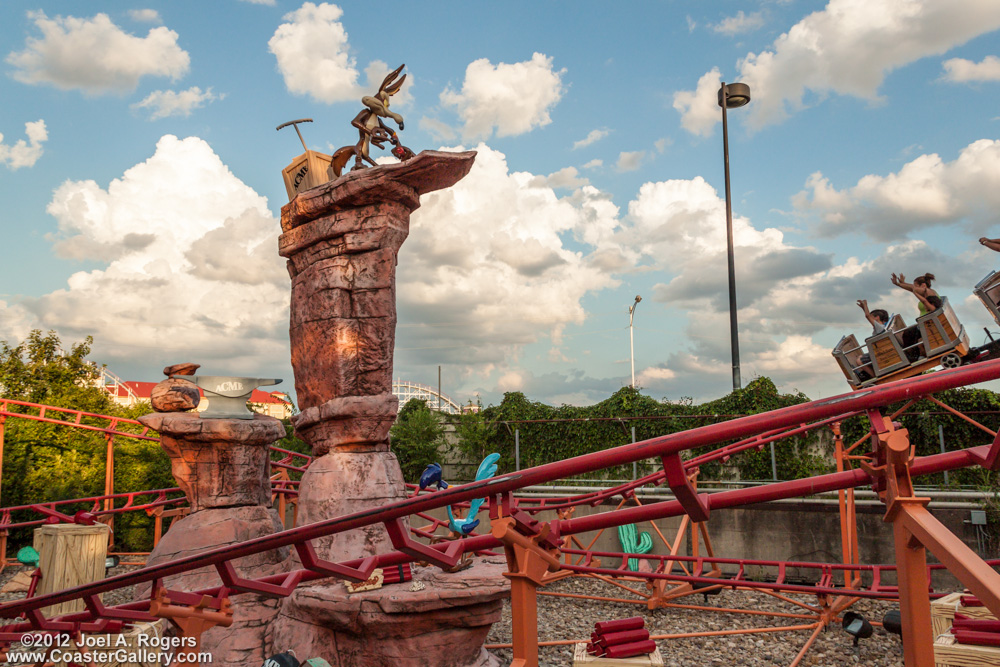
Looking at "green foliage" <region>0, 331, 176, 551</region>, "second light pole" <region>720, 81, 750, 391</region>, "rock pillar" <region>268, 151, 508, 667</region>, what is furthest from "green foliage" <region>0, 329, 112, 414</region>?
"second light pole" <region>720, 81, 750, 391</region>

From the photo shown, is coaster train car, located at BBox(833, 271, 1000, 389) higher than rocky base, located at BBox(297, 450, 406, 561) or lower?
higher

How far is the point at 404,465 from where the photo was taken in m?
17.1

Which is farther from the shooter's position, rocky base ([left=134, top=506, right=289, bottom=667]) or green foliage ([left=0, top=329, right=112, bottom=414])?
green foliage ([left=0, top=329, right=112, bottom=414])

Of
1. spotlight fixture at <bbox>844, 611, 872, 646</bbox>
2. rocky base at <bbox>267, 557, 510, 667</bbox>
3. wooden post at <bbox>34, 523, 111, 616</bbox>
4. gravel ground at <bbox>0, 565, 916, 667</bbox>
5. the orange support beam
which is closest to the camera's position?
the orange support beam

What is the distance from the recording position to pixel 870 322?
8.67 m

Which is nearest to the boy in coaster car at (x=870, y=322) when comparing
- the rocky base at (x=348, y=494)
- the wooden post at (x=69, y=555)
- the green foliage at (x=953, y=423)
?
the green foliage at (x=953, y=423)

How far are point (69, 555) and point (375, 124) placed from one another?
20.3 feet

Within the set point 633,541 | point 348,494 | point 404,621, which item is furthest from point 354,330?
point 633,541

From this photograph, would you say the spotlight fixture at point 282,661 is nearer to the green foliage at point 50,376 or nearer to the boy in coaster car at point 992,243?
the boy in coaster car at point 992,243

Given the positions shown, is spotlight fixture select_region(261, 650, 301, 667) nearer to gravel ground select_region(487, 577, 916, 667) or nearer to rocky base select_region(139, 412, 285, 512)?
gravel ground select_region(487, 577, 916, 667)

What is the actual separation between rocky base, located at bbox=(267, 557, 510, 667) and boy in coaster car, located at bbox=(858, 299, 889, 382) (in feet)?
18.2

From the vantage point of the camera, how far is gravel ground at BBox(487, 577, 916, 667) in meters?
7.22

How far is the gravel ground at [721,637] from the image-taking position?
722 centimetres

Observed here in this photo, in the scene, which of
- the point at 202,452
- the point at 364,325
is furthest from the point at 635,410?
the point at 202,452
